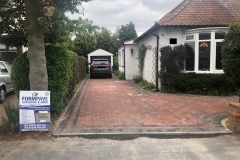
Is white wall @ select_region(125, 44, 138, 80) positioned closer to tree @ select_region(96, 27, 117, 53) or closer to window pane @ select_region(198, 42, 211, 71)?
window pane @ select_region(198, 42, 211, 71)

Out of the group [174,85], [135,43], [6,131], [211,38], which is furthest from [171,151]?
[135,43]

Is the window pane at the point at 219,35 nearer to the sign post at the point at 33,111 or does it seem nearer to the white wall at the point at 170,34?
the white wall at the point at 170,34

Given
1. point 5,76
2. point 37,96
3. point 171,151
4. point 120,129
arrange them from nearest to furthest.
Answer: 1. point 171,151
2. point 37,96
3. point 120,129
4. point 5,76

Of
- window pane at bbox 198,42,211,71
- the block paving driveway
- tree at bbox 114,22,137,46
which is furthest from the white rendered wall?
tree at bbox 114,22,137,46

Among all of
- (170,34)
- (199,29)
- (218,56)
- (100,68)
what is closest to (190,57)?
(218,56)

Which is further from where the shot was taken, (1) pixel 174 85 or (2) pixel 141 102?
(1) pixel 174 85

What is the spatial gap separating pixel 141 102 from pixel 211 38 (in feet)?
15.0

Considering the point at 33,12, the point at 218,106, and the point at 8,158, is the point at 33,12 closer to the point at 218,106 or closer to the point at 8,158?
the point at 8,158

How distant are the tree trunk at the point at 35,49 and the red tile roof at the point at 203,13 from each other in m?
6.27

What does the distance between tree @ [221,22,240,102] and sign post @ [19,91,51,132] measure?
7652 millimetres

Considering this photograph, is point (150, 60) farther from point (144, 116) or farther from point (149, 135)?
point (149, 135)

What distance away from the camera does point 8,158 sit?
3.86 meters

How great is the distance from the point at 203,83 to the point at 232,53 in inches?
67.6

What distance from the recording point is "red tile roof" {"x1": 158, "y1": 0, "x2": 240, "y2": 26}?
408 inches
